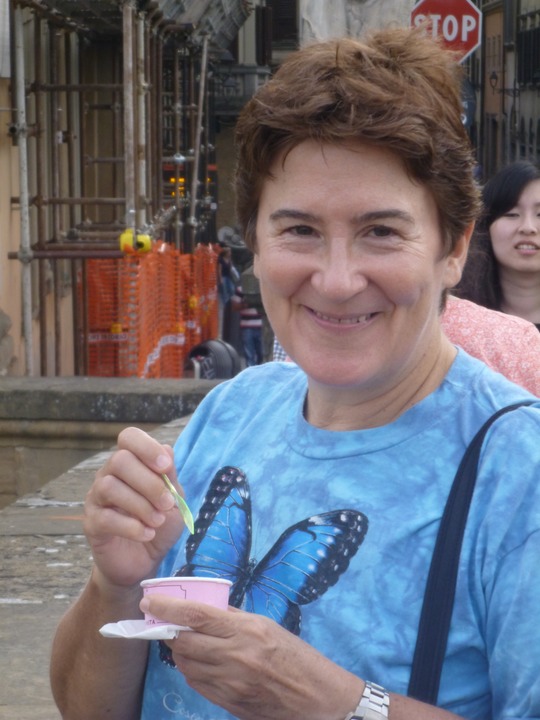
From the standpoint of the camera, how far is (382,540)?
5.66 feet

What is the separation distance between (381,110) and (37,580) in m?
2.63

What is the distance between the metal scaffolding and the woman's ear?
652 centimetres

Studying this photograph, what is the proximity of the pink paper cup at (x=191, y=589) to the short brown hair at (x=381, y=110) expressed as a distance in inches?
22.2

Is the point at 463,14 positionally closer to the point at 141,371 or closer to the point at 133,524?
the point at 141,371

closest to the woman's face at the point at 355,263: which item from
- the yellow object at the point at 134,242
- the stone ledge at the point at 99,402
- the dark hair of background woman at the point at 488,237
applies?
the dark hair of background woman at the point at 488,237

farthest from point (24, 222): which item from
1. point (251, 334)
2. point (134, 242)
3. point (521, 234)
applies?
point (251, 334)

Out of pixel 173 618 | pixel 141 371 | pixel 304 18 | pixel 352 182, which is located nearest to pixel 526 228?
pixel 304 18

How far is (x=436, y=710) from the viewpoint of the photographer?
162cm

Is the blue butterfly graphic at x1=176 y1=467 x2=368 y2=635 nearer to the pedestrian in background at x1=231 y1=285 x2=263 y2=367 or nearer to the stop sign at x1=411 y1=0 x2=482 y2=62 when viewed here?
the stop sign at x1=411 y1=0 x2=482 y2=62

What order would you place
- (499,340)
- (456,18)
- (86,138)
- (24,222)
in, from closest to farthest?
(499,340)
(24,222)
(456,18)
(86,138)

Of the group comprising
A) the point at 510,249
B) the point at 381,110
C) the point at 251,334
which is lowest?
the point at 251,334

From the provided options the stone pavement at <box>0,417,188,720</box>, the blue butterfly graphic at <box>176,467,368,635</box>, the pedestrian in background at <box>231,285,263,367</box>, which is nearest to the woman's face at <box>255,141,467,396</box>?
the blue butterfly graphic at <box>176,467,368,635</box>

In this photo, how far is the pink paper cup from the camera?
5.30 feet

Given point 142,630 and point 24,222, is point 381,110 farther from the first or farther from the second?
point 24,222
